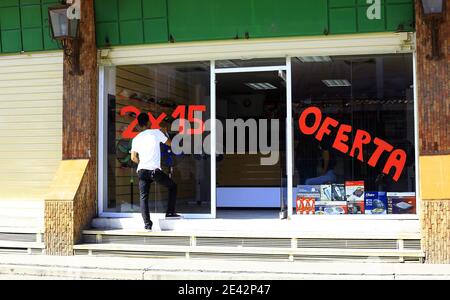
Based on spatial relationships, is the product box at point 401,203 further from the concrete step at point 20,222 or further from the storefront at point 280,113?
the concrete step at point 20,222

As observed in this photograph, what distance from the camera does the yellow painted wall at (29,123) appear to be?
10.2m

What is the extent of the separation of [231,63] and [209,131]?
119cm

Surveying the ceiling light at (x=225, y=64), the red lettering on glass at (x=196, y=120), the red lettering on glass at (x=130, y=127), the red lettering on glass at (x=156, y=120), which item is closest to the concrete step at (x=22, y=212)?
the red lettering on glass at (x=130, y=127)

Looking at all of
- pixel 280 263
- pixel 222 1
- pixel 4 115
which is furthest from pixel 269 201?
pixel 4 115

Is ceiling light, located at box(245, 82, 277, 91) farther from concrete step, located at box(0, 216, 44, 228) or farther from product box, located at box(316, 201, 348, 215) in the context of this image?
concrete step, located at box(0, 216, 44, 228)

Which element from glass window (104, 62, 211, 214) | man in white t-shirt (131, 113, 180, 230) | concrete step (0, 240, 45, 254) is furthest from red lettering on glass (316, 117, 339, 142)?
concrete step (0, 240, 45, 254)

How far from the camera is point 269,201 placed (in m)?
11.6

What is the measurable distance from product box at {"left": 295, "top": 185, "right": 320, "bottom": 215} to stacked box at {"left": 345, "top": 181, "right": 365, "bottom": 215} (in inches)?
18.7

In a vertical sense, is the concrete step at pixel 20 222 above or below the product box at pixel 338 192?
below

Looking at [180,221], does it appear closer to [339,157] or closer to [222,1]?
[339,157]

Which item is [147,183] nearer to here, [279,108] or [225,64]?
[225,64]

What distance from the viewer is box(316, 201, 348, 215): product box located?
9227 mm

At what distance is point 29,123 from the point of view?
33.8 feet

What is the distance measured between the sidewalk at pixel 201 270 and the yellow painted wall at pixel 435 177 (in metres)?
0.98
